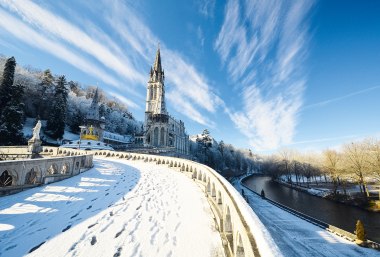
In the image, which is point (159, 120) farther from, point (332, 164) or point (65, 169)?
point (65, 169)

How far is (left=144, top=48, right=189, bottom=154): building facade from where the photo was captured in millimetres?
71562

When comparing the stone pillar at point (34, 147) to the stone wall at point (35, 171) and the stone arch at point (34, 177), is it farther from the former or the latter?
the stone arch at point (34, 177)

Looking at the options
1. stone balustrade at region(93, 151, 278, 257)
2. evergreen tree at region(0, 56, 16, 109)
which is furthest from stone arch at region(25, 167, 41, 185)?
evergreen tree at region(0, 56, 16, 109)

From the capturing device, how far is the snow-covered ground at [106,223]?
5.82 m

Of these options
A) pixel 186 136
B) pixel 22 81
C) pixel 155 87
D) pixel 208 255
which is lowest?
pixel 208 255

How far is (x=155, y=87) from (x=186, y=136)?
3124 cm

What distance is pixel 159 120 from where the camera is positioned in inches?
2835

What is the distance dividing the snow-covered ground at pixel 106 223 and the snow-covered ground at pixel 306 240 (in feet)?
28.9

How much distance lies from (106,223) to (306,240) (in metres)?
16.6

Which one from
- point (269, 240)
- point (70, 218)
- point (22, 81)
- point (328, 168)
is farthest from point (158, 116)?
point (269, 240)

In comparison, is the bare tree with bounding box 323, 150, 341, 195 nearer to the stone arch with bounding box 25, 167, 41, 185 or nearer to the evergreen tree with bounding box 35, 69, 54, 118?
the stone arch with bounding box 25, 167, 41, 185

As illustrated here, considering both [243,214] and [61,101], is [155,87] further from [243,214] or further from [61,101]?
[243,214]

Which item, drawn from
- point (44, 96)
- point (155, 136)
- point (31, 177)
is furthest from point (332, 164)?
point (44, 96)

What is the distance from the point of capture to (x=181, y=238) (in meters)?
6.64
